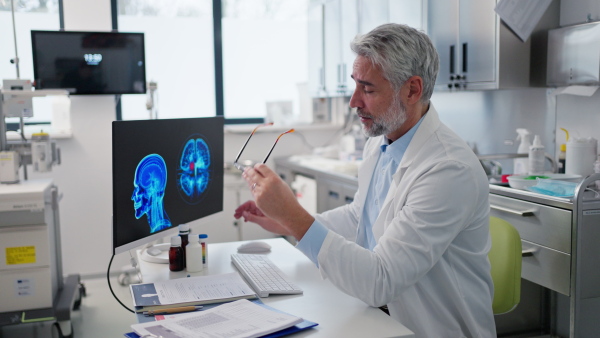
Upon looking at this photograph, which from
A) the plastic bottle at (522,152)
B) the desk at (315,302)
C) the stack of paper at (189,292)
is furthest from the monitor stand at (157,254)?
the plastic bottle at (522,152)

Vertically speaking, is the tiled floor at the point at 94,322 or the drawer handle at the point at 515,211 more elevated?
the drawer handle at the point at 515,211

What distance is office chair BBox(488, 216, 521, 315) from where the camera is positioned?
5.78 feet

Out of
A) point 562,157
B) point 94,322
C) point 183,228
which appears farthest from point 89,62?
point 562,157

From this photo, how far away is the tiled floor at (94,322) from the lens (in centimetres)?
309

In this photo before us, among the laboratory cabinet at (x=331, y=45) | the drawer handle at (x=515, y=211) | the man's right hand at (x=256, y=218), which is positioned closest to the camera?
the man's right hand at (x=256, y=218)

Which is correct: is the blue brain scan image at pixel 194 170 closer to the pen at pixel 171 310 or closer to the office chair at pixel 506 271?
the pen at pixel 171 310

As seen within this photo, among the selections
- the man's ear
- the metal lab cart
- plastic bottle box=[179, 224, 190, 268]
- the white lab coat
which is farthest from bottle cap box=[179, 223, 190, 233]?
the metal lab cart

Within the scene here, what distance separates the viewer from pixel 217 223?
4.52 m

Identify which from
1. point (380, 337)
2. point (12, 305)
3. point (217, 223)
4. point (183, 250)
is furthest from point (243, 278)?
point (217, 223)

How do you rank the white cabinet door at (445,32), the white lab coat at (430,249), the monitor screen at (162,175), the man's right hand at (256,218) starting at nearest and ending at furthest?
the white lab coat at (430,249) → the monitor screen at (162,175) → the man's right hand at (256,218) → the white cabinet door at (445,32)

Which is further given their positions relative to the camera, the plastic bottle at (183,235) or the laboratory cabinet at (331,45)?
the laboratory cabinet at (331,45)

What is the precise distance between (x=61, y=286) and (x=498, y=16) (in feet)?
8.91

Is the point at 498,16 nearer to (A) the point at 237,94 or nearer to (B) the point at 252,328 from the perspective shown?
(B) the point at 252,328

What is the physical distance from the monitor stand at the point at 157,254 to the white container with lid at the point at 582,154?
69.9 inches
